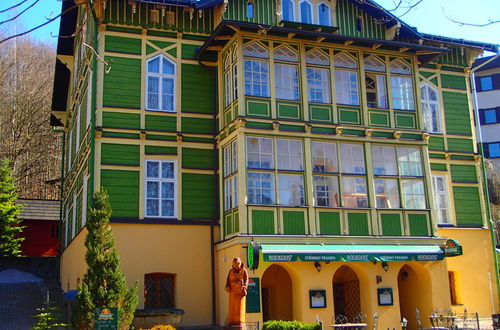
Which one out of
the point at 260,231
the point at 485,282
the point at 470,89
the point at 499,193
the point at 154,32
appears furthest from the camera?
the point at 499,193

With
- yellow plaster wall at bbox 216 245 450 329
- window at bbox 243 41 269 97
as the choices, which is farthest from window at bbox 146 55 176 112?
yellow plaster wall at bbox 216 245 450 329

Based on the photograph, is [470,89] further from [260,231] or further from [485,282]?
[260,231]

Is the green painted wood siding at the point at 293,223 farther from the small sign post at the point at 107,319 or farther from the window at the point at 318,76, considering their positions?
the small sign post at the point at 107,319

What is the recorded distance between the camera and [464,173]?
24234mm

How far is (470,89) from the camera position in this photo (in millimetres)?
25875

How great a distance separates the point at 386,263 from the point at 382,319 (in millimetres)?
1781

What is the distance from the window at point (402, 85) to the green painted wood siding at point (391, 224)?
4.06 metres

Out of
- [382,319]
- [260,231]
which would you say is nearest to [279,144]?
[260,231]

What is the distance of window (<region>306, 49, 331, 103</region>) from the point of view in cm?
2080

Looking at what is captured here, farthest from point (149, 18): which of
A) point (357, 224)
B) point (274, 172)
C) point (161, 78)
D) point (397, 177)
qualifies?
point (397, 177)

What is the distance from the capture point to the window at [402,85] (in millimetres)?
21734

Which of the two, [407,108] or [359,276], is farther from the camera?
[407,108]

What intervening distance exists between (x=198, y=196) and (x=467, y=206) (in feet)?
35.6

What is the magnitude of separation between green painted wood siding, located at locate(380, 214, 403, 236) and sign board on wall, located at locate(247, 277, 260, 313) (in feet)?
15.9
